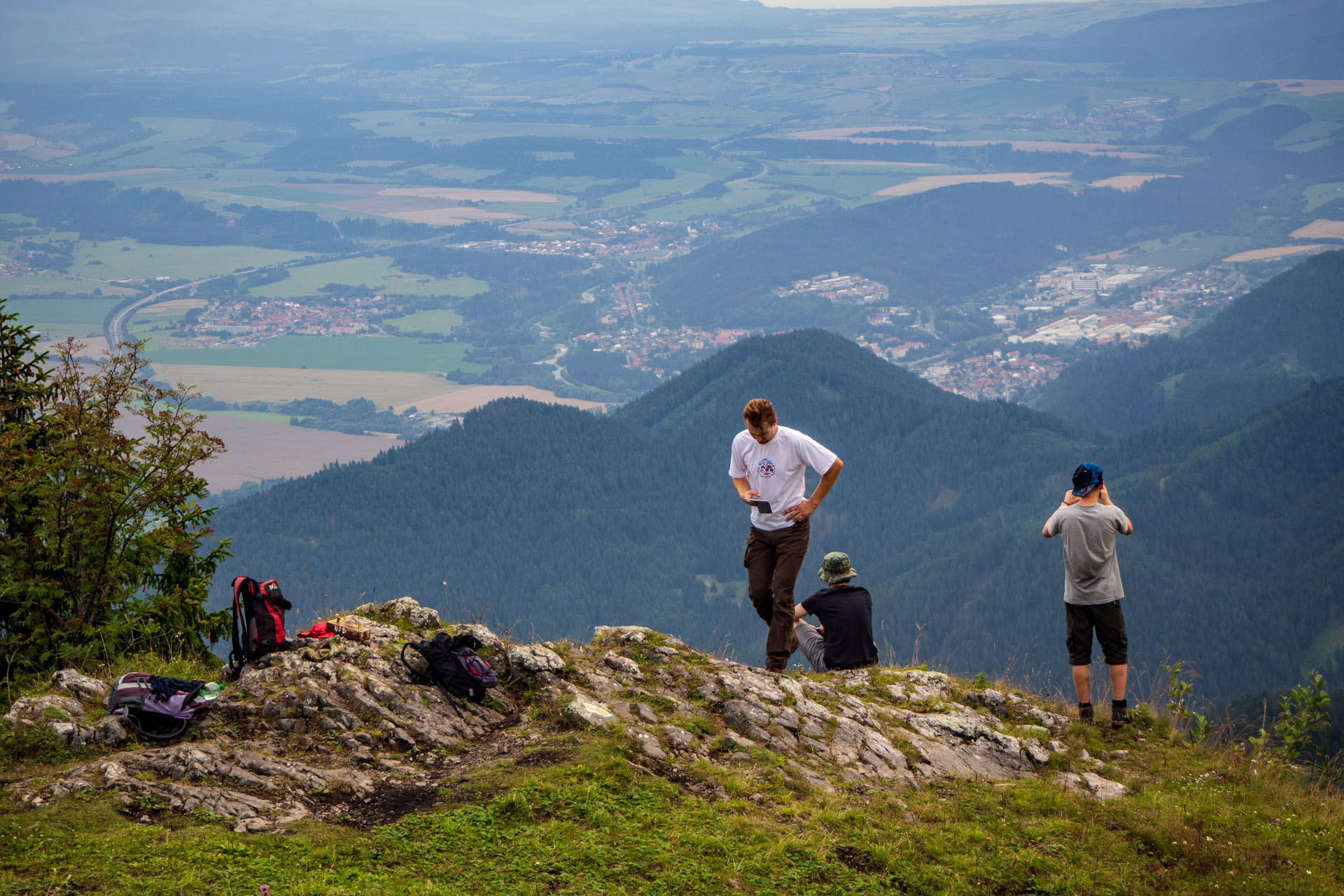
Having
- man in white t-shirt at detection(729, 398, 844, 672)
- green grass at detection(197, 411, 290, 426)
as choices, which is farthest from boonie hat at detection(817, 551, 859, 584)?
green grass at detection(197, 411, 290, 426)

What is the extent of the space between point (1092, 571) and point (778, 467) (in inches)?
159

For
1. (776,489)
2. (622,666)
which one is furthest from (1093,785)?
(622,666)

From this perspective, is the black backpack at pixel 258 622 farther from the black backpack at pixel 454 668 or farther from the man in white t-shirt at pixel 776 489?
the man in white t-shirt at pixel 776 489

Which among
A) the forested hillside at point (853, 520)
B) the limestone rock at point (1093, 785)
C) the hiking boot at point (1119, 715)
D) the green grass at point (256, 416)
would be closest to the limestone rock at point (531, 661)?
the limestone rock at point (1093, 785)

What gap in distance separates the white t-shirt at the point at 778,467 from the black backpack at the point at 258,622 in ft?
18.7

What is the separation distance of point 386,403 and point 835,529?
323 ft

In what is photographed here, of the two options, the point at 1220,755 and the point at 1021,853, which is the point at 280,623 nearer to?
the point at 1021,853

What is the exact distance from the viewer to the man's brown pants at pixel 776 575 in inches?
503

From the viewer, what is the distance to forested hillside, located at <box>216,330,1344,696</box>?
348ft

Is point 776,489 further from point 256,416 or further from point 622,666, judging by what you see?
point 256,416

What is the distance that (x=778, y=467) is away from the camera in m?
12.7

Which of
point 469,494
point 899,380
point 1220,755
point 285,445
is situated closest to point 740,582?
point 469,494

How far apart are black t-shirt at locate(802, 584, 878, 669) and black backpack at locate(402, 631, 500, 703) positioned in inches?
187

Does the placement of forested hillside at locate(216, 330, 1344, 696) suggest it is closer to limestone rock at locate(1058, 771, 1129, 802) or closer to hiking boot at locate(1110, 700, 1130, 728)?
hiking boot at locate(1110, 700, 1130, 728)
